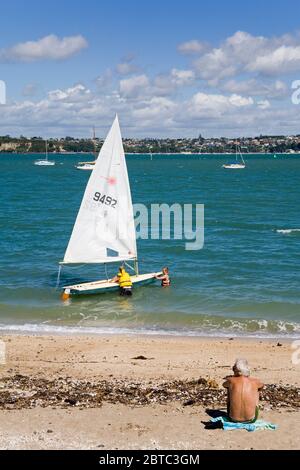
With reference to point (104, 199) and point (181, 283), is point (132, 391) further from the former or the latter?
point (181, 283)

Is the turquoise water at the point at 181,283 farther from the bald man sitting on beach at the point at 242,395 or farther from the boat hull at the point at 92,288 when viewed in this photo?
the bald man sitting on beach at the point at 242,395

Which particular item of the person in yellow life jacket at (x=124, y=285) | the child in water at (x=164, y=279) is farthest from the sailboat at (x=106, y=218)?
the person in yellow life jacket at (x=124, y=285)

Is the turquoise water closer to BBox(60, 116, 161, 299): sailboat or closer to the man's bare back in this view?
BBox(60, 116, 161, 299): sailboat

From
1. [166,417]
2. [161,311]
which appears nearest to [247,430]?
[166,417]

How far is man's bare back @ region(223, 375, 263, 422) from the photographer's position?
490 inches

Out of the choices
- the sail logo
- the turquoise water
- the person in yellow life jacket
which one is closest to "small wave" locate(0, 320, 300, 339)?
the turquoise water

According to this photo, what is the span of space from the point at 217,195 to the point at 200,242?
38316 millimetres

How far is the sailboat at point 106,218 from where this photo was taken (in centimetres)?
2797

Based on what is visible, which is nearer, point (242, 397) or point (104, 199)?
point (242, 397)

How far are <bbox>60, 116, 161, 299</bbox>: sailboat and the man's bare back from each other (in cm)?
1549

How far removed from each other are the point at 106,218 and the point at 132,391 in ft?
48.0

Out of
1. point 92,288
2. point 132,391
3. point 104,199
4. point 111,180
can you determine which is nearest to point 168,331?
point 92,288

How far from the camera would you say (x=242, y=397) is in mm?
12516

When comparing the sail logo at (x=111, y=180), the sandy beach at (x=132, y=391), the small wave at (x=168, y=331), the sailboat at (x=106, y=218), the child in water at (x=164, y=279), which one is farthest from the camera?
the child in water at (x=164, y=279)
